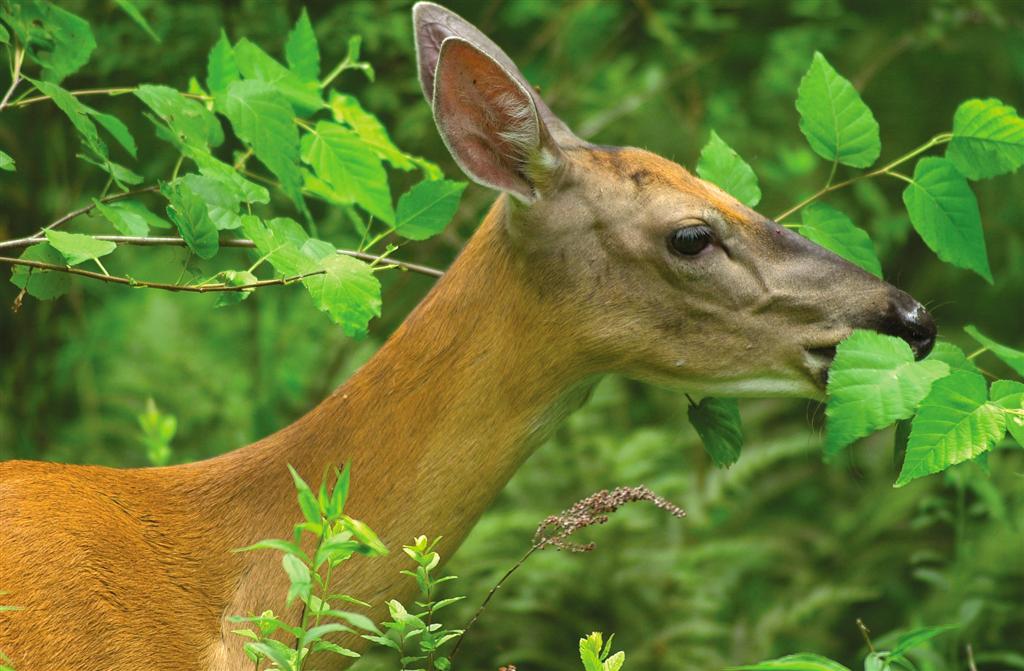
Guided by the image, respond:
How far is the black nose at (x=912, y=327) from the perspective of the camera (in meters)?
3.38

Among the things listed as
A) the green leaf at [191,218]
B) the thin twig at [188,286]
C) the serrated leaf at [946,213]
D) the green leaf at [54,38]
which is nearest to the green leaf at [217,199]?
the green leaf at [191,218]

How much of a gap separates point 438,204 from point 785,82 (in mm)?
4783

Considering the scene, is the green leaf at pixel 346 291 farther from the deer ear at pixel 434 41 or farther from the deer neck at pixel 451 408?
the deer ear at pixel 434 41

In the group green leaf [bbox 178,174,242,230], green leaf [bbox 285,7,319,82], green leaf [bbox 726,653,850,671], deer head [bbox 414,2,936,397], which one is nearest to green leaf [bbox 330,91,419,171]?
green leaf [bbox 285,7,319,82]

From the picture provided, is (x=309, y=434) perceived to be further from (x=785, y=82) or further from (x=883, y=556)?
(x=785, y=82)

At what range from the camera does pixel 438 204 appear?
359cm

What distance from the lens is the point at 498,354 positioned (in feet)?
11.2

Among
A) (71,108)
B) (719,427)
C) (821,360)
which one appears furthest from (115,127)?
(821,360)

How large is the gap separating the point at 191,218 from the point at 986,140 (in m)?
1.94

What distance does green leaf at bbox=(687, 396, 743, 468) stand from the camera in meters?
3.69

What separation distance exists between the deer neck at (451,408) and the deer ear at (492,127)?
→ 0.15m

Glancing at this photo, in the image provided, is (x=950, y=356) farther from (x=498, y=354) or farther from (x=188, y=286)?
(x=188, y=286)

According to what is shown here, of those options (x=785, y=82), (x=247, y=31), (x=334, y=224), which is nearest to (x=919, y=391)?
(x=334, y=224)

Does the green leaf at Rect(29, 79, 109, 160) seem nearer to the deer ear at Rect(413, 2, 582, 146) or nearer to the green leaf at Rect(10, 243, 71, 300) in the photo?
the green leaf at Rect(10, 243, 71, 300)
